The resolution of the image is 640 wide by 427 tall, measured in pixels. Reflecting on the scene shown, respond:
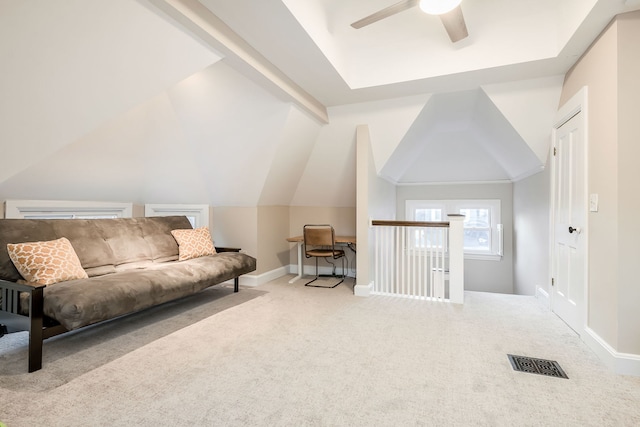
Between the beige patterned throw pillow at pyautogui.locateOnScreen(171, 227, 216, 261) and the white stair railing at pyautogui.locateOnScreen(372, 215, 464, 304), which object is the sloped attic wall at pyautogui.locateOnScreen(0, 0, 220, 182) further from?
the white stair railing at pyautogui.locateOnScreen(372, 215, 464, 304)

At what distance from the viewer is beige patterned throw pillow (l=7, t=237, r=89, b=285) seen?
2393 mm

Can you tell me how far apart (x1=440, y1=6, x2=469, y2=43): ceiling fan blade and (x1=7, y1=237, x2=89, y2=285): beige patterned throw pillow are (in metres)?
3.41

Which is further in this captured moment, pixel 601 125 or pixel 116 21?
pixel 601 125

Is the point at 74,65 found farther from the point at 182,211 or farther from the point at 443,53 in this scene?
the point at 443,53

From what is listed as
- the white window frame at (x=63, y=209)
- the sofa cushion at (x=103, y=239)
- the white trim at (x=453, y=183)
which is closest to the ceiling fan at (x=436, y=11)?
the sofa cushion at (x=103, y=239)

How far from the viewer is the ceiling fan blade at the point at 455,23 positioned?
2.13 meters

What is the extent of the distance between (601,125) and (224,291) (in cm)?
404

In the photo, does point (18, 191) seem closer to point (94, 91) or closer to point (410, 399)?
point (94, 91)

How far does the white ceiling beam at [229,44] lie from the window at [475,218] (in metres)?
3.50

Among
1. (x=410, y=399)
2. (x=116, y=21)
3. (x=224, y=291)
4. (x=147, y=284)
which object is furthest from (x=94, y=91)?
(x=410, y=399)

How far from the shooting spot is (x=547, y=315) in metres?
3.11

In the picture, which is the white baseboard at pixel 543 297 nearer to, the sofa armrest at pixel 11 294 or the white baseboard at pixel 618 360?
the white baseboard at pixel 618 360

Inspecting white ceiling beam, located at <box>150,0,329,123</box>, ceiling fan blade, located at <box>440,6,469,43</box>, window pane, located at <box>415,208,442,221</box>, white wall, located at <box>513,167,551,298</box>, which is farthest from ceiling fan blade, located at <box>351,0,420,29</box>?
window pane, located at <box>415,208,442,221</box>

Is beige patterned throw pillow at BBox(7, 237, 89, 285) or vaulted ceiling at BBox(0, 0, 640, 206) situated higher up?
vaulted ceiling at BBox(0, 0, 640, 206)
